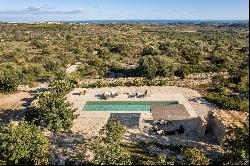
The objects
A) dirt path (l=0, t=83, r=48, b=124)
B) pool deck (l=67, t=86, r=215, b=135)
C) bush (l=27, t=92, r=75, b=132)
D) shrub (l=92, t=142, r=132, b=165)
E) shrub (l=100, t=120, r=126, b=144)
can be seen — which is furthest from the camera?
dirt path (l=0, t=83, r=48, b=124)

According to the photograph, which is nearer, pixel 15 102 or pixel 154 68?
pixel 15 102

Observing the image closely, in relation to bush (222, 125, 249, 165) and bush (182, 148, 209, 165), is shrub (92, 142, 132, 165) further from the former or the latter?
bush (222, 125, 249, 165)

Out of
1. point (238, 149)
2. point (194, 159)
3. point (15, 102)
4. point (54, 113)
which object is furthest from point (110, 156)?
point (15, 102)

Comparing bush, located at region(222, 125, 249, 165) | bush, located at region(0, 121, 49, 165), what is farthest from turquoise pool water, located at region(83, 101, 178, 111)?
bush, located at region(222, 125, 249, 165)

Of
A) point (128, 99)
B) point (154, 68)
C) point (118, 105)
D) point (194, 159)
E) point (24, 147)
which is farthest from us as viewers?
point (154, 68)

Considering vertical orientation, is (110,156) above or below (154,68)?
below

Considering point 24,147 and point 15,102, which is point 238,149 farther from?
point 15,102
